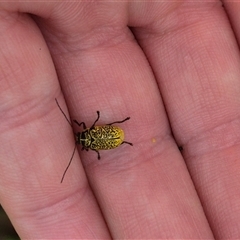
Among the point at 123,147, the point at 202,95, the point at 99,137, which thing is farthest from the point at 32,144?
the point at 202,95

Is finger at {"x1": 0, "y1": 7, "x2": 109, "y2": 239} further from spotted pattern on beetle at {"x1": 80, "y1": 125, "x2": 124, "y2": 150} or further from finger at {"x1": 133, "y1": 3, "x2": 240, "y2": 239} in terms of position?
finger at {"x1": 133, "y1": 3, "x2": 240, "y2": 239}

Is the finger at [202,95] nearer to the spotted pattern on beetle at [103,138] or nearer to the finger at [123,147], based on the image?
the finger at [123,147]

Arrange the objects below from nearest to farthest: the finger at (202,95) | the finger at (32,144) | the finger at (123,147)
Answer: the finger at (32,144) → the finger at (123,147) → the finger at (202,95)

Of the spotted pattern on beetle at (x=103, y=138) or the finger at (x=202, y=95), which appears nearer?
the spotted pattern on beetle at (x=103, y=138)

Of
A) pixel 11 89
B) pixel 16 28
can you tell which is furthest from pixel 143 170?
pixel 16 28

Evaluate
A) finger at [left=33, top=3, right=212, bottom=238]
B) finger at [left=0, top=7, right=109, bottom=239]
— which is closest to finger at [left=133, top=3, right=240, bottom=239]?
finger at [left=33, top=3, right=212, bottom=238]

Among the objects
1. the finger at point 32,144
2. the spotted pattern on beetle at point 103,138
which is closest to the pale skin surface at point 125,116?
the finger at point 32,144

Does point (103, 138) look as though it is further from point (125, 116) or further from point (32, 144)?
point (32, 144)
